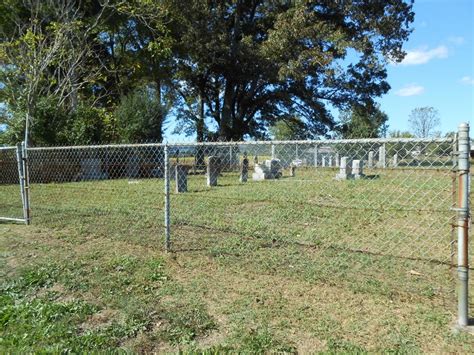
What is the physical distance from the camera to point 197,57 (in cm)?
2486

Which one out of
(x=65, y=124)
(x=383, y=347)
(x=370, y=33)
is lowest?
(x=383, y=347)

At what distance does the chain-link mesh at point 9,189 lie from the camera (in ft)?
27.1

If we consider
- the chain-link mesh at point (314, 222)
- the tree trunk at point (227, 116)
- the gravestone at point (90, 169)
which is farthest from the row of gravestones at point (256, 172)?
the tree trunk at point (227, 116)

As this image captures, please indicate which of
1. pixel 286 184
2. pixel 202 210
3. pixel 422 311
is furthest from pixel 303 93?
pixel 422 311

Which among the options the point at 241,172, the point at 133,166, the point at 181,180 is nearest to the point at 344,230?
the point at 181,180

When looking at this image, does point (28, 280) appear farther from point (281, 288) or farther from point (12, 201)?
point (12, 201)

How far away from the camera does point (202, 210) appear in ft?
28.4

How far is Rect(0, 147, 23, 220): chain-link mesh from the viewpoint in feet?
27.1

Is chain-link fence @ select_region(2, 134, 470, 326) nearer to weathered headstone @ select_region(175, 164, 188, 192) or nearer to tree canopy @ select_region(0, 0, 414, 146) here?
weathered headstone @ select_region(175, 164, 188, 192)

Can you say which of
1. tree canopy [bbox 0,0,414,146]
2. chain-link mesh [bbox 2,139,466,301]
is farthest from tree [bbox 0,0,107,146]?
chain-link mesh [bbox 2,139,466,301]

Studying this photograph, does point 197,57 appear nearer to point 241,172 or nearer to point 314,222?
point 241,172

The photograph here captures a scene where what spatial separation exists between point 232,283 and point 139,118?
731 inches

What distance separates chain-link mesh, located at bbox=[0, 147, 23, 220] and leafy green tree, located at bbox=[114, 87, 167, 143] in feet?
21.6

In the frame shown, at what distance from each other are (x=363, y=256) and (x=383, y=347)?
7.26ft
